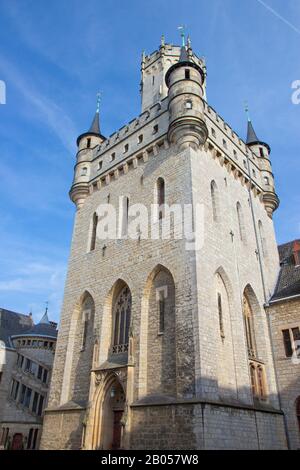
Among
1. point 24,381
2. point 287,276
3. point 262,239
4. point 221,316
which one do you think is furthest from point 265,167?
point 24,381

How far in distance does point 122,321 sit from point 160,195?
6.32 m

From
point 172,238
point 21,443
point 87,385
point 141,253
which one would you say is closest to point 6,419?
point 21,443

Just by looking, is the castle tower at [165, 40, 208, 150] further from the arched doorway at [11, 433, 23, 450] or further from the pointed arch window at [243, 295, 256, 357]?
the arched doorway at [11, 433, 23, 450]

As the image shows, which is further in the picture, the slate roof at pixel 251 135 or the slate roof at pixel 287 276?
the slate roof at pixel 251 135

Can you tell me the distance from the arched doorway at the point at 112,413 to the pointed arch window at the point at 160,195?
7.56 meters

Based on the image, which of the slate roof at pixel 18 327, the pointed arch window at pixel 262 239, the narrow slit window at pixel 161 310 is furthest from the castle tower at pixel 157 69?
the slate roof at pixel 18 327

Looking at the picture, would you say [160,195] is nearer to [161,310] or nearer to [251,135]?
[161,310]

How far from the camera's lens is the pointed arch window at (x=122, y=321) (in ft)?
53.1

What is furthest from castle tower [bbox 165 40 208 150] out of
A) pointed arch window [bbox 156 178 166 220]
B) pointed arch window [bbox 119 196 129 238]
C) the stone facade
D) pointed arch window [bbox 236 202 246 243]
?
pointed arch window [bbox 236 202 246 243]

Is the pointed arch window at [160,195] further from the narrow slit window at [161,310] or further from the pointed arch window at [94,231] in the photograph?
the pointed arch window at [94,231]

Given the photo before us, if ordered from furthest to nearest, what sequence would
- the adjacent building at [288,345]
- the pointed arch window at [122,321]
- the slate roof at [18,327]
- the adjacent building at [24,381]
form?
the slate roof at [18,327] → the adjacent building at [24,381] → the pointed arch window at [122,321] → the adjacent building at [288,345]

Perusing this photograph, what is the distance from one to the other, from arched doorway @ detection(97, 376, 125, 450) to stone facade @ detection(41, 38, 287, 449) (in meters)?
0.04

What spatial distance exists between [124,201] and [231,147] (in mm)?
7427

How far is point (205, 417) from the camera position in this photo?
1142cm
